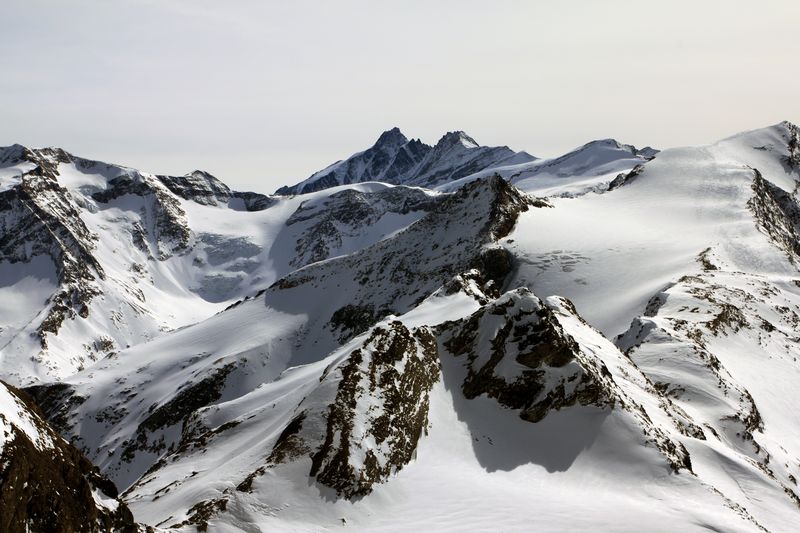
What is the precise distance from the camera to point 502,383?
32.1m

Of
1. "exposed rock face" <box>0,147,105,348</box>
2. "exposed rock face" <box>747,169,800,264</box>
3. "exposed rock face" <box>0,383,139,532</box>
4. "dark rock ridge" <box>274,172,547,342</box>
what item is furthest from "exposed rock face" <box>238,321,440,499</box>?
"exposed rock face" <box>0,147,105,348</box>

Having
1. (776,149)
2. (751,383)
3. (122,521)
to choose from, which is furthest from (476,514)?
(776,149)

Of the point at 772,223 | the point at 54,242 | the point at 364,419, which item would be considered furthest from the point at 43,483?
the point at 54,242

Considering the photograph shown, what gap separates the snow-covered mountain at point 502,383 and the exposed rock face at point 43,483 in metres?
0.94

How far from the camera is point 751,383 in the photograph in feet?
150

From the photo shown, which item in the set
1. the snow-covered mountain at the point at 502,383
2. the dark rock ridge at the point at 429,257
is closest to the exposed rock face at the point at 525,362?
the snow-covered mountain at the point at 502,383

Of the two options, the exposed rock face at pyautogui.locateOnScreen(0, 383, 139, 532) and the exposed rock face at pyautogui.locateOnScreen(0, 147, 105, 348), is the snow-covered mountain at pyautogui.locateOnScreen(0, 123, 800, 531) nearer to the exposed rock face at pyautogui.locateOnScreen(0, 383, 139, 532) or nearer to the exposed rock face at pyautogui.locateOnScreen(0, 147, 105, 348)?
the exposed rock face at pyautogui.locateOnScreen(0, 383, 139, 532)

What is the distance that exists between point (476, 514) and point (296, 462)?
705 centimetres

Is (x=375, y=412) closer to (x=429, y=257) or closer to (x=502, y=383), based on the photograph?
(x=502, y=383)

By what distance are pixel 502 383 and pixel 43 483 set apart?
2215 centimetres

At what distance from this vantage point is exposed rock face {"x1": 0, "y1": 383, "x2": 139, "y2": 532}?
46.0ft

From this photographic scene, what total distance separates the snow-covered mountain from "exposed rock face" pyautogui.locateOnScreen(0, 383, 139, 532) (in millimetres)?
944

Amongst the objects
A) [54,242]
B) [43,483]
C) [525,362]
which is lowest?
[525,362]

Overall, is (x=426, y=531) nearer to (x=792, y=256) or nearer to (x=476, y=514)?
(x=476, y=514)
